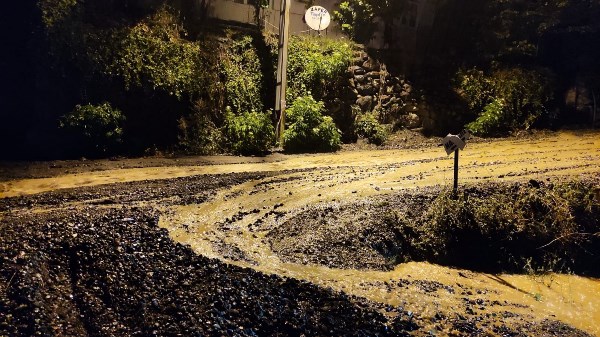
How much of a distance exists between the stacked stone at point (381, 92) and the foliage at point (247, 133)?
3.84 meters

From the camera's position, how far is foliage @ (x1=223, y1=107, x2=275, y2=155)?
35.3 feet

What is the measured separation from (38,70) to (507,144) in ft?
40.7

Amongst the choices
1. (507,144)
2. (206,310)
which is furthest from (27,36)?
(507,144)

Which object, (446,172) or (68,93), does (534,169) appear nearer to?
(446,172)

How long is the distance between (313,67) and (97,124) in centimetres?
651

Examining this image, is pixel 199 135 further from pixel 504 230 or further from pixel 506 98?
pixel 506 98

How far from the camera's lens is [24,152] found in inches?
349

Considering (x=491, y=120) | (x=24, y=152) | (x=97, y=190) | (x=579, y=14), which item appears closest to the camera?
(x=97, y=190)

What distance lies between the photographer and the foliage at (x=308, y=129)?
1145 cm

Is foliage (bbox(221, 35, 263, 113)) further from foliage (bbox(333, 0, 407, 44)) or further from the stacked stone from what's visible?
foliage (bbox(333, 0, 407, 44))

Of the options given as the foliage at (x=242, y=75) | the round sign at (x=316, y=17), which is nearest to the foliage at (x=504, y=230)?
the foliage at (x=242, y=75)

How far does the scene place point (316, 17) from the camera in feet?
42.4

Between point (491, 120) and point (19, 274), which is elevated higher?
point (491, 120)

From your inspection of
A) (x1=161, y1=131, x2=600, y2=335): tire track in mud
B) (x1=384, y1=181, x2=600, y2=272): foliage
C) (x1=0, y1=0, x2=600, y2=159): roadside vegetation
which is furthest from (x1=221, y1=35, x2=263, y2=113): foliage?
(x1=384, y1=181, x2=600, y2=272): foliage
